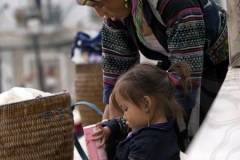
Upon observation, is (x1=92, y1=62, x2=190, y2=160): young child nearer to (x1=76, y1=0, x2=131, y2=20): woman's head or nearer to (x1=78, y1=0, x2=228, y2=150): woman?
(x1=78, y1=0, x2=228, y2=150): woman

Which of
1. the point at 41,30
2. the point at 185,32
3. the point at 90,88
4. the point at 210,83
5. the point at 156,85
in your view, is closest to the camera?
the point at 156,85

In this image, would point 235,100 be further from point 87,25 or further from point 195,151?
point 87,25

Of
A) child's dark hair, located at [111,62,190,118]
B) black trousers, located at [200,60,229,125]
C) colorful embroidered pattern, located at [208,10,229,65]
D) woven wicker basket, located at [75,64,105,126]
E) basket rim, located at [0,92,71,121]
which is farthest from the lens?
woven wicker basket, located at [75,64,105,126]

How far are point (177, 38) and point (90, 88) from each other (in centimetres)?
234

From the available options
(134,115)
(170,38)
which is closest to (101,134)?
(134,115)

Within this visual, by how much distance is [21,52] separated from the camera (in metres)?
9.45

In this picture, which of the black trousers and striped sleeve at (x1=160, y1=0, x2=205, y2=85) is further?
the black trousers

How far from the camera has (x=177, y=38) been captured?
89.0 inches

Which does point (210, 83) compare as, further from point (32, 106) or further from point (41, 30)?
point (41, 30)

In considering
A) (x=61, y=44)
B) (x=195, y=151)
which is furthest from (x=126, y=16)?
(x=61, y=44)

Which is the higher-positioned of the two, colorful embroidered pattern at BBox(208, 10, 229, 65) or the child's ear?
colorful embroidered pattern at BBox(208, 10, 229, 65)

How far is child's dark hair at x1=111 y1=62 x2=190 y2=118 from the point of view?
2.10 m

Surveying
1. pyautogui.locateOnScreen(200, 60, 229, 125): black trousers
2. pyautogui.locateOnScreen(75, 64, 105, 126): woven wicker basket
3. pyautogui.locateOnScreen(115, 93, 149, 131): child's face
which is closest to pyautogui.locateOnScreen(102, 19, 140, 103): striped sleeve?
pyautogui.locateOnScreen(200, 60, 229, 125): black trousers

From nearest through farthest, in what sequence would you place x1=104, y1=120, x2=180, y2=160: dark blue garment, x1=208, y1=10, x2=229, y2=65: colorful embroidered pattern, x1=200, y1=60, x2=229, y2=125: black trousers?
x1=104, y1=120, x2=180, y2=160: dark blue garment < x1=208, y1=10, x2=229, y2=65: colorful embroidered pattern < x1=200, y1=60, x2=229, y2=125: black trousers
